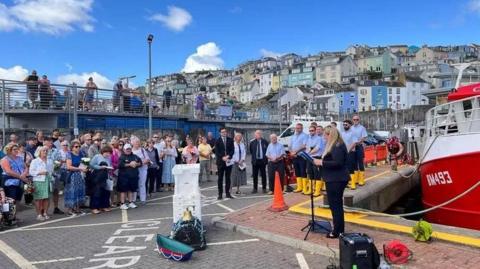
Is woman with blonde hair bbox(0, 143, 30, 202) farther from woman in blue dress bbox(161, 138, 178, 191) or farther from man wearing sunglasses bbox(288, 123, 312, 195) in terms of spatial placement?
man wearing sunglasses bbox(288, 123, 312, 195)

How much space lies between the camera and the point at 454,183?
35.0 feet

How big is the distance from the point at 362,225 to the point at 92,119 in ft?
58.9

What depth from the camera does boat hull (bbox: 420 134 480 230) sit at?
996cm

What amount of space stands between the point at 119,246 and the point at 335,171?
4011 mm

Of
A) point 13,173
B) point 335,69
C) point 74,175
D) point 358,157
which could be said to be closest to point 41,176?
point 13,173

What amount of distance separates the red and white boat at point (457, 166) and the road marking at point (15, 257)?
8.44m

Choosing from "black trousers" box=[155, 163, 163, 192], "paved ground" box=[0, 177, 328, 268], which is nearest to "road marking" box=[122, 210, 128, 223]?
"paved ground" box=[0, 177, 328, 268]

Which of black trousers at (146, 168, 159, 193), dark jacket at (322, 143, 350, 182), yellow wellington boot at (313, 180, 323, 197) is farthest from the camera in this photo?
black trousers at (146, 168, 159, 193)

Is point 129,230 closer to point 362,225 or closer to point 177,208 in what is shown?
point 177,208

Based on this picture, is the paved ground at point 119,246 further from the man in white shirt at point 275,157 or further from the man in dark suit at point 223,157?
the man in white shirt at point 275,157

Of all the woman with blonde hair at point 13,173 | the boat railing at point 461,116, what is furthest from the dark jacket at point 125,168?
the boat railing at point 461,116

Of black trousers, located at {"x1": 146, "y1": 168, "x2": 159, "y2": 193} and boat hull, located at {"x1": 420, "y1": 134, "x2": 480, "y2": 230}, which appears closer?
boat hull, located at {"x1": 420, "y1": 134, "x2": 480, "y2": 230}

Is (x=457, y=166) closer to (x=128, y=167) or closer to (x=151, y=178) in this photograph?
(x=128, y=167)

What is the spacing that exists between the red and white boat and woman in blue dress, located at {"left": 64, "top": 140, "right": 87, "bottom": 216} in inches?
334
